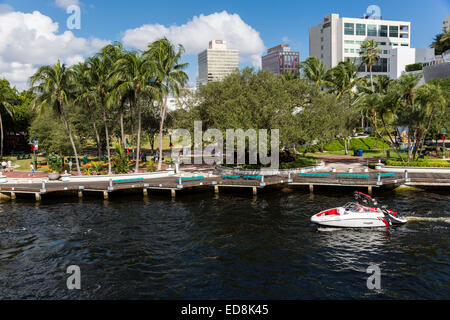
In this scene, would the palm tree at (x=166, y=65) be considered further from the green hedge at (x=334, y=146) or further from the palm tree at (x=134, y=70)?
the green hedge at (x=334, y=146)

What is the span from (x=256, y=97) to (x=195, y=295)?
30.3m

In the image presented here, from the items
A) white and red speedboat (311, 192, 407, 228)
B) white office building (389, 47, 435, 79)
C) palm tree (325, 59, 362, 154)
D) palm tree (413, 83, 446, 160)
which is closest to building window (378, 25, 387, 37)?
white office building (389, 47, 435, 79)

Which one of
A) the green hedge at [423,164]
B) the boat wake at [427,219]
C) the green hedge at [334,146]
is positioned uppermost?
the green hedge at [334,146]

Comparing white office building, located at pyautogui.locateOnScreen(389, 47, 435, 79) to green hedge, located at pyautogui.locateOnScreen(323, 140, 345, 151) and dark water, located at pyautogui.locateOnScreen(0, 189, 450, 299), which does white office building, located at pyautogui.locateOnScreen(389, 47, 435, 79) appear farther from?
dark water, located at pyautogui.locateOnScreen(0, 189, 450, 299)

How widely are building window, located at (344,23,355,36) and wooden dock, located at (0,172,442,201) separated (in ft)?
344

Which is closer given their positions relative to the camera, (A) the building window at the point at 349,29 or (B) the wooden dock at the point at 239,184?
(B) the wooden dock at the point at 239,184

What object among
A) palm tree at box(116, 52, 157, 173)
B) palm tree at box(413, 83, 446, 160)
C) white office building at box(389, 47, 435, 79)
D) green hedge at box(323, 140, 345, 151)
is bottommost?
green hedge at box(323, 140, 345, 151)

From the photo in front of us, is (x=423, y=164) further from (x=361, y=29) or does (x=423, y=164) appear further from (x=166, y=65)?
(x=361, y=29)

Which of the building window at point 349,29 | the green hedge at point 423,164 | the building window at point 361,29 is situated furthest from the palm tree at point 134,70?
the building window at point 361,29

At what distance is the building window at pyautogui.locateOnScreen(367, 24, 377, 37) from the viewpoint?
5205 inches

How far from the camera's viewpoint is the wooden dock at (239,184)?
37.5 m

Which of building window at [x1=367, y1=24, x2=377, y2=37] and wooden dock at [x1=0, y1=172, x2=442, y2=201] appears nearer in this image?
wooden dock at [x1=0, y1=172, x2=442, y2=201]
